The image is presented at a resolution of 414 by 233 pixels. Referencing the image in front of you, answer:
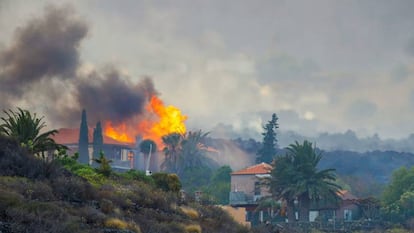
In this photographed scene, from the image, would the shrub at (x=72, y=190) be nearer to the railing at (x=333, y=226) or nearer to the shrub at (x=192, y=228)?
the shrub at (x=192, y=228)

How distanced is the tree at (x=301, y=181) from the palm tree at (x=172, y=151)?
39.9 m

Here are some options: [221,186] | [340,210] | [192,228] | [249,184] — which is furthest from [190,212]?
[221,186]

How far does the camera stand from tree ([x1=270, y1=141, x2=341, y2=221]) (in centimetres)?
5309

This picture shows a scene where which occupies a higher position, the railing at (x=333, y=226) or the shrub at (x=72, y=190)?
the shrub at (x=72, y=190)

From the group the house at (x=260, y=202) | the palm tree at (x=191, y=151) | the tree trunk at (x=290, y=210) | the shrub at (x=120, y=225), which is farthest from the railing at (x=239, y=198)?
the shrub at (x=120, y=225)

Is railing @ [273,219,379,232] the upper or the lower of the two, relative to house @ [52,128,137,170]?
lower

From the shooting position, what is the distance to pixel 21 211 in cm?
1404

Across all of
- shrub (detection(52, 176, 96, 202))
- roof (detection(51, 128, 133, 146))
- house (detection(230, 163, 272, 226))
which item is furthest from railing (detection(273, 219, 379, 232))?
roof (detection(51, 128, 133, 146))

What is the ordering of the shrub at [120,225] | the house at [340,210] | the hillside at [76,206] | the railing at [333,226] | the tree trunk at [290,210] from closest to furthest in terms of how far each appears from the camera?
the hillside at [76,206], the shrub at [120,225], the railing at [333,226], the tree trunk at [290,210], the house at [340,210]

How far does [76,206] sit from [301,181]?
38581 millimetres

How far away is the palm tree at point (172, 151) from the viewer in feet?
311

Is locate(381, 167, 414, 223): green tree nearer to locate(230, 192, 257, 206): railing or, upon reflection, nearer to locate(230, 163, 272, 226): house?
locate(230, 163, 272, 226): house

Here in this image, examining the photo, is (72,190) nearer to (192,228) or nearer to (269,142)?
(192,228)

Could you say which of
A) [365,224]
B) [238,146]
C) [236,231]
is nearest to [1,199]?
[236,231]
